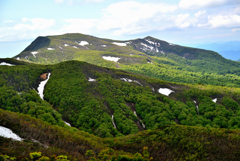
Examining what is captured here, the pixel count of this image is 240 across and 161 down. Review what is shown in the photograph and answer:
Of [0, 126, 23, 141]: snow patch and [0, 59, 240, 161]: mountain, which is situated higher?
[0, 126, 23, 141]: snow patch

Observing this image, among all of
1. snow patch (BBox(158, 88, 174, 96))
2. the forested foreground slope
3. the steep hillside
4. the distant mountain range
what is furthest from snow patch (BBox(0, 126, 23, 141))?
snow patch (BBox(158, 88, 174, 96))

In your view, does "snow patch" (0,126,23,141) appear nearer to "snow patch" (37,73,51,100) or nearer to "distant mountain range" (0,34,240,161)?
"distant mountain range" (0,34,240,161)

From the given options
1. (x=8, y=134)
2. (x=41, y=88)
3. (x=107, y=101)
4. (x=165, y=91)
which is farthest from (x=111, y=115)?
(x=8, y=134)

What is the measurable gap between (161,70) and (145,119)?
129 metres

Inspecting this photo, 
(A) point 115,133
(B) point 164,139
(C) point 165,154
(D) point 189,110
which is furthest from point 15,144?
(D) point 189,110

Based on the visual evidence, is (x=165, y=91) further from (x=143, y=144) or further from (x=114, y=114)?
(x=143, y=144)

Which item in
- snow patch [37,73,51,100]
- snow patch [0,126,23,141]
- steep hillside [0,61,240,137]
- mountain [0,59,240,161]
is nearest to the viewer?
snow patch [0,126,23,141]

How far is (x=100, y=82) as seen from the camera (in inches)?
2822

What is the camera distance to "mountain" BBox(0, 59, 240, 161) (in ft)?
71.0

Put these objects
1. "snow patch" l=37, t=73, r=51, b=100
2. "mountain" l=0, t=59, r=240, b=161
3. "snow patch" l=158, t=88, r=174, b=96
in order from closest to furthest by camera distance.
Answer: "mountain" l=0, t=59, r=240, b=161 < "snow patch" l=37, t=73, r=51, b=100 < "snow patch" l=158, t=88, r=174, b=96

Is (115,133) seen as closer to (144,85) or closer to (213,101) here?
(144,85)

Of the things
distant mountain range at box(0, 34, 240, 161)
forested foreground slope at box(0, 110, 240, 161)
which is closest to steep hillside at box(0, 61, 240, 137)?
distant mountain range at box(0, 34, 240, 161)

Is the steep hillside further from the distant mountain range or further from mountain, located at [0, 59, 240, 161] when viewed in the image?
the distant mountain range

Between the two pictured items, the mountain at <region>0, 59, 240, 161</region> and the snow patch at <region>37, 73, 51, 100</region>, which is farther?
the snow patch at <region>37, 73, 51, 100</region>
